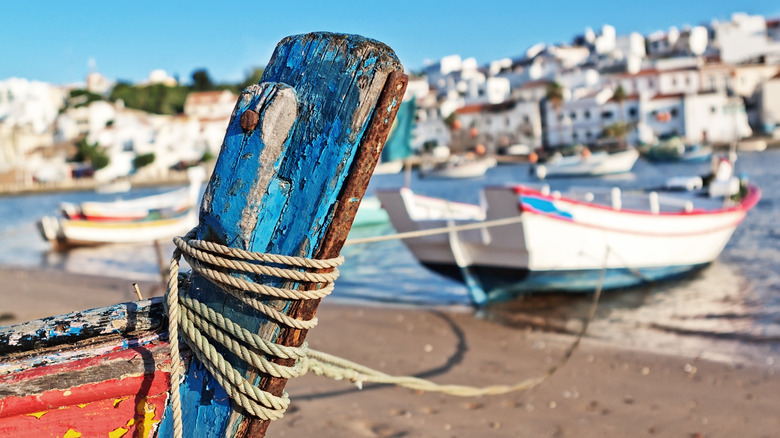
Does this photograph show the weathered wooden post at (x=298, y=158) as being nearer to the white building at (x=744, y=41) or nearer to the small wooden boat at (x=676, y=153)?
the small wooden boat at (x=676, y=153)

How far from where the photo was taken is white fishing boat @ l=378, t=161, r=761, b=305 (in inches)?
303

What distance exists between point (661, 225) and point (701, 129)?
5238 centimetres

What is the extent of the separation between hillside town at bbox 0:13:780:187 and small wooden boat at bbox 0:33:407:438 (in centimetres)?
4892

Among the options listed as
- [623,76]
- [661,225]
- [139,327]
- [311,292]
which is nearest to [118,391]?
[139,327]

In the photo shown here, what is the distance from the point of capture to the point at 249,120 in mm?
1556

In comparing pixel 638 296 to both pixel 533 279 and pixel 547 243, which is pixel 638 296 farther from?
pixel 547 243

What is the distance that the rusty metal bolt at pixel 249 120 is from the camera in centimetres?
155

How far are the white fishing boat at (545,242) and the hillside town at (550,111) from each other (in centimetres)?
4173

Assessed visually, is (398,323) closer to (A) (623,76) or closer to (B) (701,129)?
(B) (701,129)

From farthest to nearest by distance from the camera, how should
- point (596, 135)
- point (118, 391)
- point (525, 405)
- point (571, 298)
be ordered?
point (596, 135), point (571, 298), point (525, 405), point (118, 391)

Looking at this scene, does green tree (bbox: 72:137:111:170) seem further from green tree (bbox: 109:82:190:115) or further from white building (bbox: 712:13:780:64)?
white building (bbox: 712:13:780:64)

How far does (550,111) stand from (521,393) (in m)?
61.5

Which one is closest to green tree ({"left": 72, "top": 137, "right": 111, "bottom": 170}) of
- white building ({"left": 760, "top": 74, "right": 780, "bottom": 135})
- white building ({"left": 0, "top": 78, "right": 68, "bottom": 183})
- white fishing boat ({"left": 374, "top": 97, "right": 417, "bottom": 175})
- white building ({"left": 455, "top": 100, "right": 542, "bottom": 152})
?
white building ({"left": 0, "top": 78, "right": 68, "bottom": 183})

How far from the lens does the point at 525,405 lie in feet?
16.1
